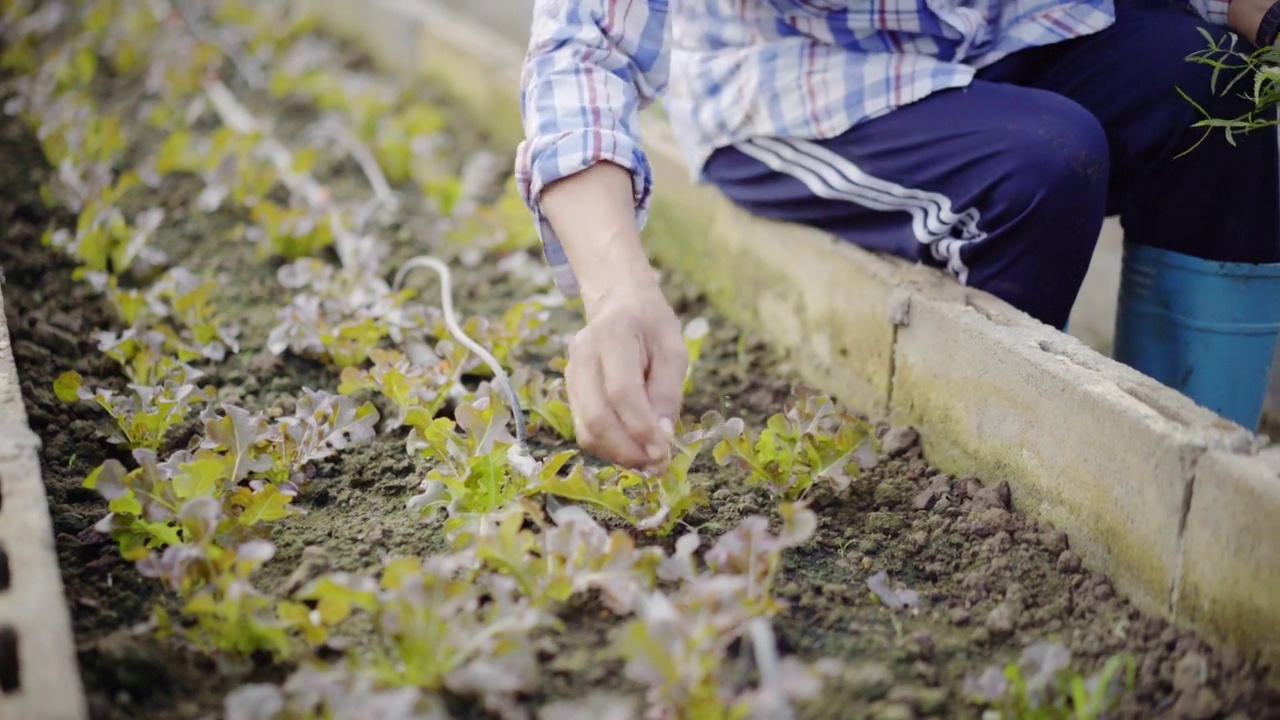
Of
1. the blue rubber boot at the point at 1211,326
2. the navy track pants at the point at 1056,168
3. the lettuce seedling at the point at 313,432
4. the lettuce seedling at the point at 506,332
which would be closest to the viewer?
the lettuce seedling at the point at 313,432

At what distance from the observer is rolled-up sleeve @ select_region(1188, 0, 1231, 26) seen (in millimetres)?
1917

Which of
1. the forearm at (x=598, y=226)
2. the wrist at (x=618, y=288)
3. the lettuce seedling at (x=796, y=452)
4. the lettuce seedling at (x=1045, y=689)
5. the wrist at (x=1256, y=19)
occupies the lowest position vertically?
the lettuce seedling at (x=1045, y=689)

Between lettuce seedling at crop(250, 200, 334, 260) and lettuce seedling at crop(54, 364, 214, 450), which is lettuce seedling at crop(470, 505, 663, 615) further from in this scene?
lettuce seedling at crop(250, 200, 334, 260)

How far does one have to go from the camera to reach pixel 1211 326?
1.87 meters

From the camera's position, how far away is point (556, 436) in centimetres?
190

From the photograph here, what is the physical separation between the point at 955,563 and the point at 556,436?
68 centimetres

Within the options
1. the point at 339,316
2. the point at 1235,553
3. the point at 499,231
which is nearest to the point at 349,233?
the point at 499,231

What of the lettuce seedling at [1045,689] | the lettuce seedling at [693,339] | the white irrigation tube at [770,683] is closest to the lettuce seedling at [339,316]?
the lettuce seedling at [693,339]

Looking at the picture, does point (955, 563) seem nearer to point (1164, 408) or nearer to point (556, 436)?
point (1164, 408)

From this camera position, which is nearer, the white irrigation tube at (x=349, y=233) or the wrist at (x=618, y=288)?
the wrist at (x=618, y=288)

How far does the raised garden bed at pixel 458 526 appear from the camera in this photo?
47.4 inches

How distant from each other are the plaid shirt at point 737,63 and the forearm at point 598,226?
18 mm

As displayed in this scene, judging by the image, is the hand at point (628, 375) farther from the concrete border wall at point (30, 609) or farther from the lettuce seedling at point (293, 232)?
the lettuce seedling at point (293, 232)

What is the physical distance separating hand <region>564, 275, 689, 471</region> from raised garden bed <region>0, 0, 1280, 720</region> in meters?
0.12
